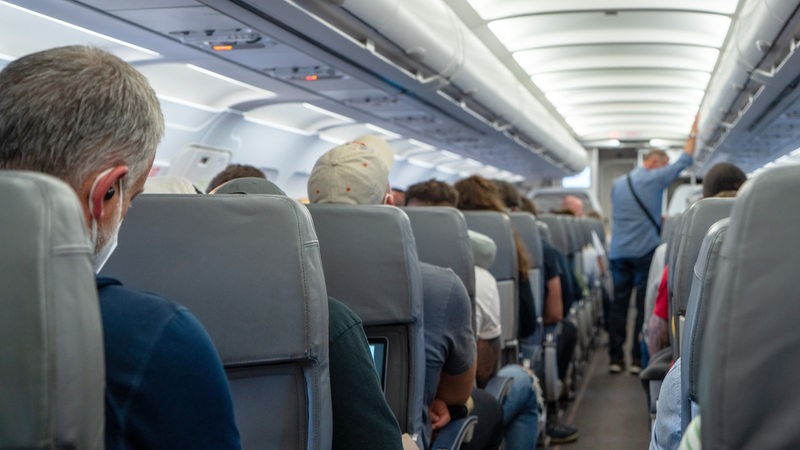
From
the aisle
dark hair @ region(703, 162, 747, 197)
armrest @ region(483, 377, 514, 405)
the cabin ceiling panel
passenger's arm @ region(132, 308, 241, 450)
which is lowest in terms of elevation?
the aisle

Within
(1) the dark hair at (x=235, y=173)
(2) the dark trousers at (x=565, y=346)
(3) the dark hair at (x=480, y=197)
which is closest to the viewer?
(1) the dark hair at (x=235, y=173)

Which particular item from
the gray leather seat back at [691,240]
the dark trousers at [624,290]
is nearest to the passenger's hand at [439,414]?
the gray leather seat back at [691,240]

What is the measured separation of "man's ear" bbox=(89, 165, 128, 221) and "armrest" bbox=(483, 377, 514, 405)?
311 cm

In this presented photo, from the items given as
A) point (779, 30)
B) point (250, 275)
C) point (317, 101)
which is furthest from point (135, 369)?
point (317, 101)

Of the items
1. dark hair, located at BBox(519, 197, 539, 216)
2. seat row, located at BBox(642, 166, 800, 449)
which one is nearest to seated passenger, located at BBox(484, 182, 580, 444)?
dark hair, located at BBox(519, 197, 539, 216)

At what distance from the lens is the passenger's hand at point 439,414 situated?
351cm

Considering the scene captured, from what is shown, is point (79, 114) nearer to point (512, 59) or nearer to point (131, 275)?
point (131, 275)

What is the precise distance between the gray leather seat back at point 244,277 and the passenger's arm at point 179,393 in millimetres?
543

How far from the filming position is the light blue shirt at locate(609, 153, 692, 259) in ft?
27.7

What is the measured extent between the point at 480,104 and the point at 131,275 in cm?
741

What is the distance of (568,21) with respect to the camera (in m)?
8.46

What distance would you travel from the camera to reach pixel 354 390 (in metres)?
2.09

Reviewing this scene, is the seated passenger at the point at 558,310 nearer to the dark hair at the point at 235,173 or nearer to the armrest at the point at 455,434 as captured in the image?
the armrest at the point at 455,434

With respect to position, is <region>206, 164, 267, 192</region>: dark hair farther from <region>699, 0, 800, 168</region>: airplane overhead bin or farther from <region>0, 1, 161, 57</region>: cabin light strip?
<region>699, 0, 800, 168</region>: airplane overhead bin
